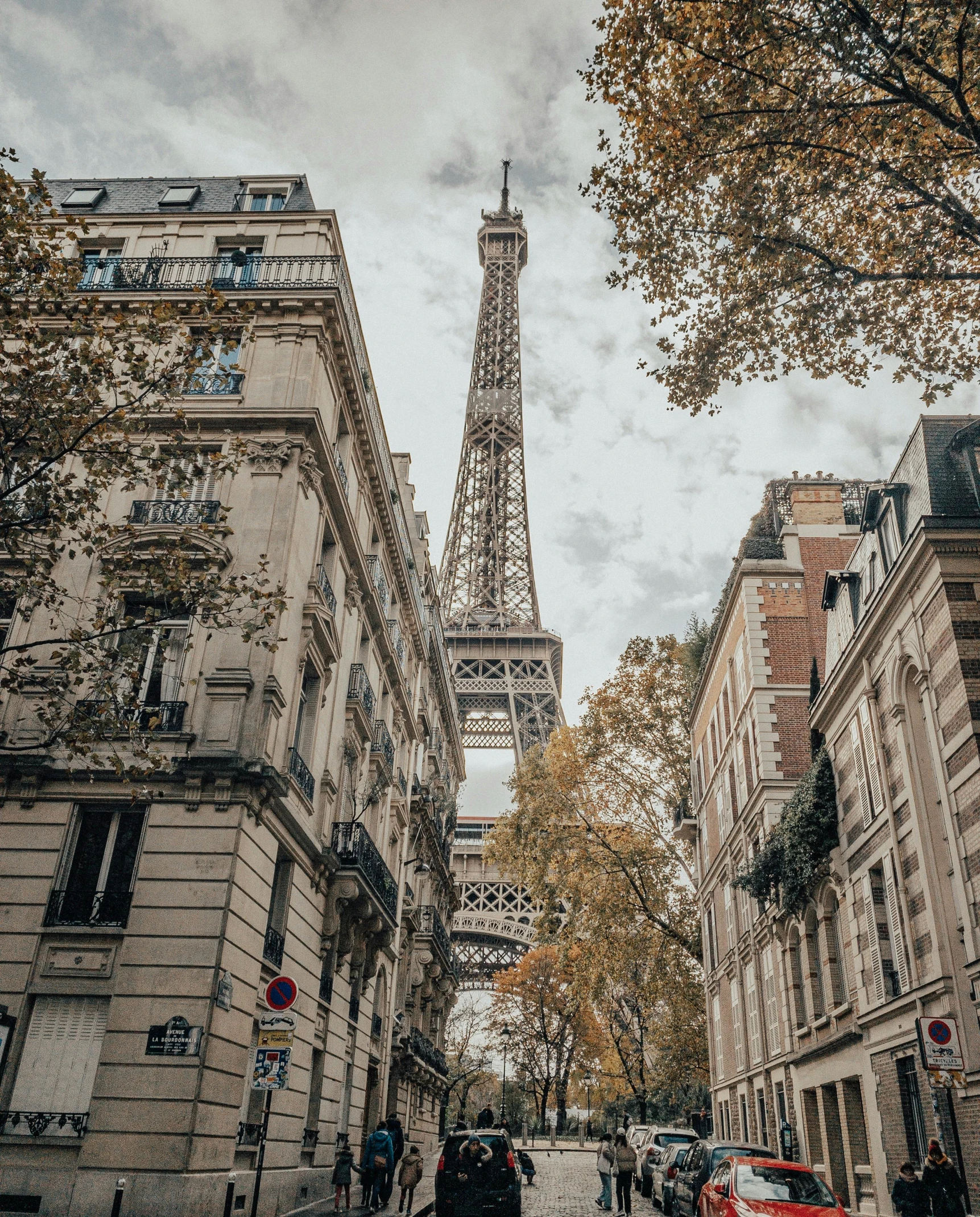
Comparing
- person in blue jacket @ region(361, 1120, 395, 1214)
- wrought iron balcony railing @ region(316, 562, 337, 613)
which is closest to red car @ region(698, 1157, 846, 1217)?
person in blue jacket @ region(361, 1120, 395, 1214)

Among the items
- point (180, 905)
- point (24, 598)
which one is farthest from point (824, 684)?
point (24, 598)

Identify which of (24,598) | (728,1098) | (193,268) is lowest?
(728,1098)

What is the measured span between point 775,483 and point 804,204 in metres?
19.8

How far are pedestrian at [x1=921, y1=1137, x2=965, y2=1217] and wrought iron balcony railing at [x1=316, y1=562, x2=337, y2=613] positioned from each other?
1345 centimetres

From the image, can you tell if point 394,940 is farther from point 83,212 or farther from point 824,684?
point 83,212

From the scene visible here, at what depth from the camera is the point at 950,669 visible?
15656 mm

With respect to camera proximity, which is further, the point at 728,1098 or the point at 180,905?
the point at 728,1098

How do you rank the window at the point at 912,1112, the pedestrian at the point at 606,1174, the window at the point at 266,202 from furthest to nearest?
1. the window at the point at 266,202
2. the pedestrian at the point at 606,1174
3. the window at the point at 912,1112

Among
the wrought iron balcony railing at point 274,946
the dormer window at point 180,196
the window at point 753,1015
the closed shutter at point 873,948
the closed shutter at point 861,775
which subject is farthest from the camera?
the window at point 753,1015

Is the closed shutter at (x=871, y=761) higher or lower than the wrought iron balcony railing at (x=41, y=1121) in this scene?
higher

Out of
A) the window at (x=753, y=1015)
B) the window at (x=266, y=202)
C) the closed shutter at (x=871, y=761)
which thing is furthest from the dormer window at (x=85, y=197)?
the window at (x=753, y=1015)

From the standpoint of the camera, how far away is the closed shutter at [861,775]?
1919 cm

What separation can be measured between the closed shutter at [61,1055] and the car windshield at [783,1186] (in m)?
8.81

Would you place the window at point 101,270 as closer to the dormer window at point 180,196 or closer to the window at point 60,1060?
the dormer window at point 180,196
